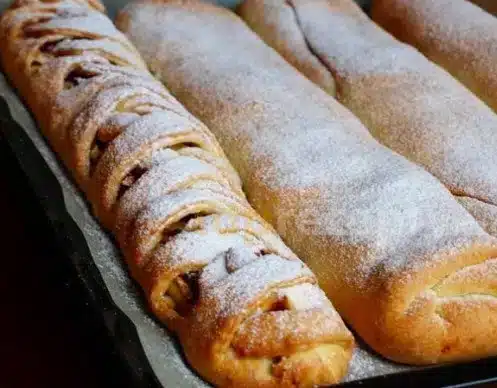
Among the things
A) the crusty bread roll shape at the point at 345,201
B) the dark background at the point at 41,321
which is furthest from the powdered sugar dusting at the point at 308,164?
the dark background at the point at 41,321

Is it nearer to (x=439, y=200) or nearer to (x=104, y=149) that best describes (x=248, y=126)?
(x=104, y=149)

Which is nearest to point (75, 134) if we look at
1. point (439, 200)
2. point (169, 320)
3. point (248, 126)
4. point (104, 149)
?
point (104, 149)

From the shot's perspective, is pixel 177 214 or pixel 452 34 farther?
pixel 452 34

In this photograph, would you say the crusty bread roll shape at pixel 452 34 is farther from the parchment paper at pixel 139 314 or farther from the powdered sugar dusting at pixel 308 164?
the parchment paper at pixel 139 314

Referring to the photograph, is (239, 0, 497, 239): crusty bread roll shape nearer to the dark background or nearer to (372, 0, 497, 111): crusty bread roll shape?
(372, 0, 497, 111): crusty bread roll shape

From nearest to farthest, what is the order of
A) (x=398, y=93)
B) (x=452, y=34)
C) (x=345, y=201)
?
(x=345, y=201), (x=398, y=93), (x=452, y=34)

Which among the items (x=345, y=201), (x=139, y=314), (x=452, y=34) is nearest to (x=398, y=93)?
(x=452, y=34)

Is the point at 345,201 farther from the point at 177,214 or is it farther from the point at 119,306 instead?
the point at 119,306
